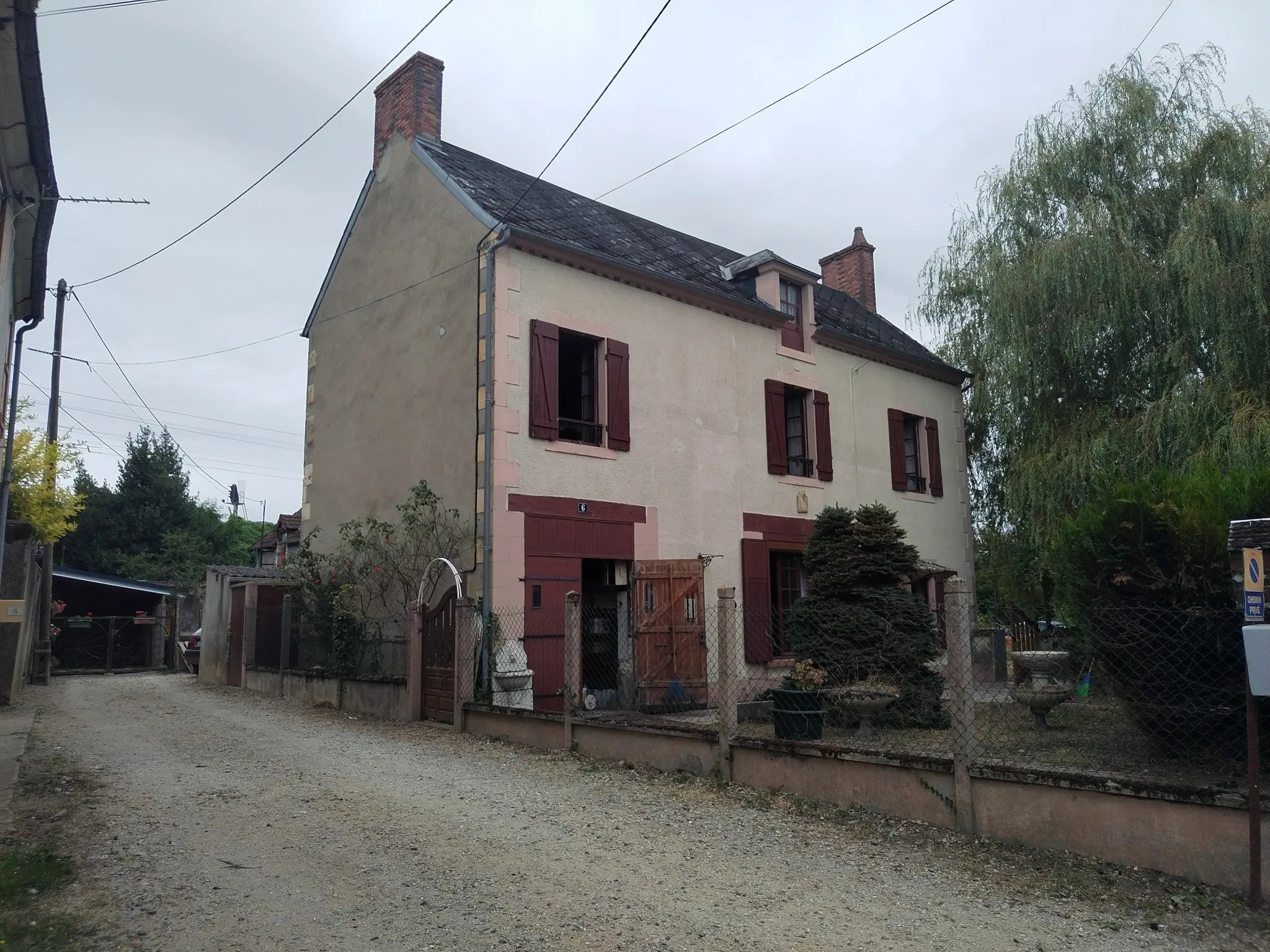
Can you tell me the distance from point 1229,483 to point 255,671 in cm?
1466

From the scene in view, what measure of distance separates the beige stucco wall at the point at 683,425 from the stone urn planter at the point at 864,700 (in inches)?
171

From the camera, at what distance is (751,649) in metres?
14.0

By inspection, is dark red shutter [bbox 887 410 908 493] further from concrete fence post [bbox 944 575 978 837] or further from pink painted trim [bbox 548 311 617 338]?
concrete fence post [bbox 944 575 978 837]

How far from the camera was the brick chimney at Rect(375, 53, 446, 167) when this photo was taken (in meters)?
14.5

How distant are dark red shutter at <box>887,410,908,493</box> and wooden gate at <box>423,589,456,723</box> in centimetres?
892

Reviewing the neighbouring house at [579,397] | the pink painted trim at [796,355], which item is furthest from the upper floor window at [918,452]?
the pink painted trim at [796,355]

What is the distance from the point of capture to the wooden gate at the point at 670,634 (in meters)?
12.1

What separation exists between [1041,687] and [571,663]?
4316mm

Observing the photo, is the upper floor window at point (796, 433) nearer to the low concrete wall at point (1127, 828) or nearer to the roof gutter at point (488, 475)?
the roof gutter at point (488, 475)

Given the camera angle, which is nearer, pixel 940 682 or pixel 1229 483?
pixel 1229 483

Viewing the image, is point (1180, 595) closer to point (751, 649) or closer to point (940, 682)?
point (940, 682)

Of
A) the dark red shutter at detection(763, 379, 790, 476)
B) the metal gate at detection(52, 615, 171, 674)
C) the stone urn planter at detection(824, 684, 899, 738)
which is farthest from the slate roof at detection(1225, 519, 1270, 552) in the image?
the metal gate at detection(52, 615, 171, 674)

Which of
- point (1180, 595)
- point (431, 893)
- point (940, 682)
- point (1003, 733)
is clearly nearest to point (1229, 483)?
point (1180, 595)

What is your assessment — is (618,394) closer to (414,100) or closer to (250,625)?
(414,100)
